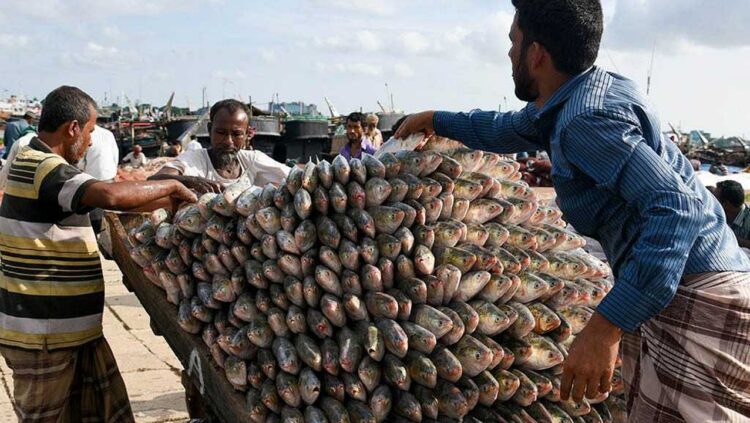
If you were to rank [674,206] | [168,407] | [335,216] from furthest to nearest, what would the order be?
[168,407] < [335,216] < [674,206]

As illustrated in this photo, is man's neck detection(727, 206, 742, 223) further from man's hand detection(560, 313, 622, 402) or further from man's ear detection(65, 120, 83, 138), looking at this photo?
man's ear detection(65, 120, 83, 138)

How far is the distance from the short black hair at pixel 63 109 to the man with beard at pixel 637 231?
191cm

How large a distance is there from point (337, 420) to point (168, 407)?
2.72 meters

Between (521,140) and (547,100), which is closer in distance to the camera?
(547,100)

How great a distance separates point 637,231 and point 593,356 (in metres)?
0.35

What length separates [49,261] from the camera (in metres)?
2.95

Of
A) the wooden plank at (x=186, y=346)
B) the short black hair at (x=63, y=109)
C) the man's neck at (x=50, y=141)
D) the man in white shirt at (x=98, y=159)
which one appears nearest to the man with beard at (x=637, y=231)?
the wooden plank at (x=186, y=346)

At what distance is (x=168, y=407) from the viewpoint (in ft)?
14.8

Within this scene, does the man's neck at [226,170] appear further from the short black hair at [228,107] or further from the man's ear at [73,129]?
the man's ear at [73,129]

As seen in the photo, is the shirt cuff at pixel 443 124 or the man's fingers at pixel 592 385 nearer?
the man's fingers at pixel 592 385

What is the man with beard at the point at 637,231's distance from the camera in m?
1.70

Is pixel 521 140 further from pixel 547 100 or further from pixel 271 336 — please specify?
pixel 271 336

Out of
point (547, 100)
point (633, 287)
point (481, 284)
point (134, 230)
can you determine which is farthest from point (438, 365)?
point (134, 230)

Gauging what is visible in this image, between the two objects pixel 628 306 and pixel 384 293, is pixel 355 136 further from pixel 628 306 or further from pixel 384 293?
pixel 628 306
